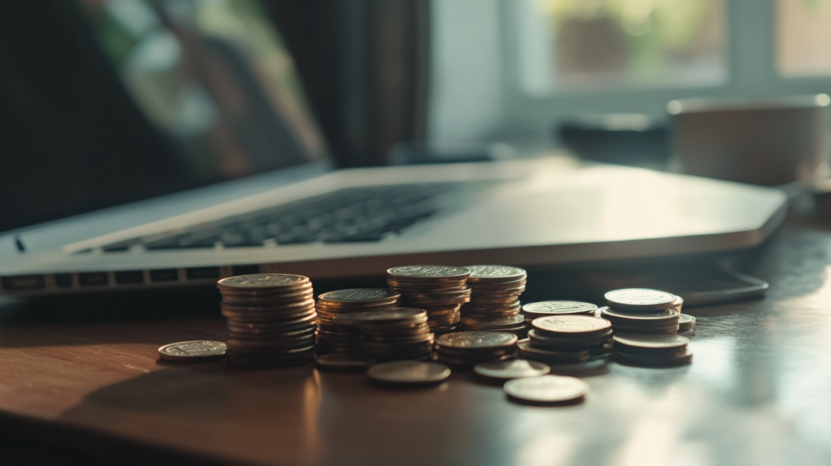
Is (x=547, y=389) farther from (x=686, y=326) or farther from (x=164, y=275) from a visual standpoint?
(x=164, y=275)

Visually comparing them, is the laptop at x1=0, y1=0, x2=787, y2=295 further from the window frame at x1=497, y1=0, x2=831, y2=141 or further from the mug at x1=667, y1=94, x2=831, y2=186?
the window frame at x1=497, y1=0, x2=831, y2=141

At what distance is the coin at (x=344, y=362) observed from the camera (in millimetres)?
418

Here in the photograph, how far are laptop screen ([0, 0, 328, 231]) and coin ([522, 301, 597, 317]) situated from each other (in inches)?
16.8

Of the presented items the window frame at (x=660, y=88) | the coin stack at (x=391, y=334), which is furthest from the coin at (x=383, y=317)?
the window frame at (x=660, y=88)

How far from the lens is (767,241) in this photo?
0.85m

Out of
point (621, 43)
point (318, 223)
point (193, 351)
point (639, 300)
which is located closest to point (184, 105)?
point (318, 223)

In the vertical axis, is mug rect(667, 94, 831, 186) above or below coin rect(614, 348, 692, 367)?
above

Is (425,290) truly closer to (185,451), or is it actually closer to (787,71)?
(185,451)

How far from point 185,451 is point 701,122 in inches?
39.4

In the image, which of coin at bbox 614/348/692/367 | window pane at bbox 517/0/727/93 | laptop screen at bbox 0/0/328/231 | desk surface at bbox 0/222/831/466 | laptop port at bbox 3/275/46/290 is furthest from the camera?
window pane at bbox 517/0/727/93

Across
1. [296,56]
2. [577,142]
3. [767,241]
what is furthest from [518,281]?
[296,56]

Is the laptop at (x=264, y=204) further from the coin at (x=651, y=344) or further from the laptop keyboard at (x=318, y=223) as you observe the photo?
the coin at (x=651, y=344)

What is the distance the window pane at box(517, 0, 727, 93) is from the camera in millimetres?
2387

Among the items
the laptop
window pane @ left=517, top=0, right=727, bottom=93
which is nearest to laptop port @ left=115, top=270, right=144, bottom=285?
the laptop
